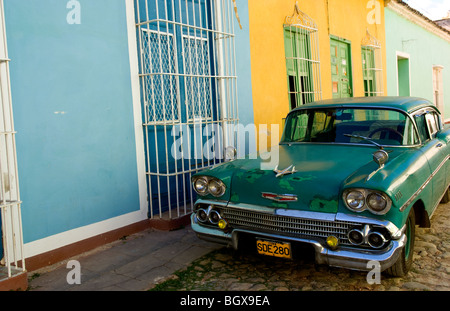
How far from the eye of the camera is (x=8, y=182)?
11.0 ft

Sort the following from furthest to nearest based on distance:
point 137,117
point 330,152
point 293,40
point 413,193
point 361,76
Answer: point 361,76 < point 293,40 < point 137,117 < point 330,152 < point 413,193

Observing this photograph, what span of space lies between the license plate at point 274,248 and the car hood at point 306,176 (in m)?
0.29

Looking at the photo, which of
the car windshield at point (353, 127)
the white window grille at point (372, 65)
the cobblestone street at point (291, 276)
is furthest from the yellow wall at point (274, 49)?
the cobblestone street at point (291, 276)

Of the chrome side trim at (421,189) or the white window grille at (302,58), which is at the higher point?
the white window grille at (302,58)

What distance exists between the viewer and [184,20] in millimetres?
5461

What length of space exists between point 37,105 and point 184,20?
2.54 meters

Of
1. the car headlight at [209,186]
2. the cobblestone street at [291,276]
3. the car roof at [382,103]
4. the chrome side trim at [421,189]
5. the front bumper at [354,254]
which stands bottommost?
the cobblestone street at [291,276]

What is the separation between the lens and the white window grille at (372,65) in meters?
10.4

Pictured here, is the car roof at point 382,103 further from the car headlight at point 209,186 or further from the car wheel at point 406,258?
the car headlight at point 209,186

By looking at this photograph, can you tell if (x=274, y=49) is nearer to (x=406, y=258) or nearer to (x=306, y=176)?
(x=306, y=176)

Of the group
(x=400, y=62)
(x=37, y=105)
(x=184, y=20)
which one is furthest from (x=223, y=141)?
(x=400, y=62)

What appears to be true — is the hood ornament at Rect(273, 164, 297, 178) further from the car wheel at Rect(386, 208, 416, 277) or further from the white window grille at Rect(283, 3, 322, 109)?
the white window grille at Rect(283, 3, 322, 109)

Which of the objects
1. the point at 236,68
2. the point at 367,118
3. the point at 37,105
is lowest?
the point at 367,118

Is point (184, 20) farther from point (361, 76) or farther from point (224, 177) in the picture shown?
point (361, 76)
